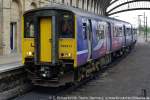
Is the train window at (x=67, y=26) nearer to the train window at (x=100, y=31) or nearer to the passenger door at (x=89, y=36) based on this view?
the passenger door at (x=89, y=36)

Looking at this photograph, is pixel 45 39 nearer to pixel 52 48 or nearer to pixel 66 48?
pixel 52 48

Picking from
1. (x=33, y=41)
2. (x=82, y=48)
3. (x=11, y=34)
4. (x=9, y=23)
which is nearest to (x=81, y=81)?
(x=82, y=48)

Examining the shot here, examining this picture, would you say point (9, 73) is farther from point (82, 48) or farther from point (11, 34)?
point (11, 34)

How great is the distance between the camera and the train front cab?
Result: 12.9m

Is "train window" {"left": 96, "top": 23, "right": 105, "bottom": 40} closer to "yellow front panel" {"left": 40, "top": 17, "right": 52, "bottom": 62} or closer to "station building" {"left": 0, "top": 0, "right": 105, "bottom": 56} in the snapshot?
"yellow front panel" {"left": 40, "top": 17, "right": 52, "bottom": 62}

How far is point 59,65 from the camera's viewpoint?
1291 cm

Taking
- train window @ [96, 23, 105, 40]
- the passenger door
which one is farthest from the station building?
the passenger door

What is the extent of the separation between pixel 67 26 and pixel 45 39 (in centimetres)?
99

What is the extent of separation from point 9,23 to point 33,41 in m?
15.5

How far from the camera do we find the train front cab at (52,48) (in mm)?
12906

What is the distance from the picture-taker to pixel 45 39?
1326 cm

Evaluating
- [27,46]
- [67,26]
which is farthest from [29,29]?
[67,26]

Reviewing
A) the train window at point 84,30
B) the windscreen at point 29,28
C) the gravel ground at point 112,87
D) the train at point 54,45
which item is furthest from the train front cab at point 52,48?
the train window at point 84,30

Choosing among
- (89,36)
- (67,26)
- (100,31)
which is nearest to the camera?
(67,26)
